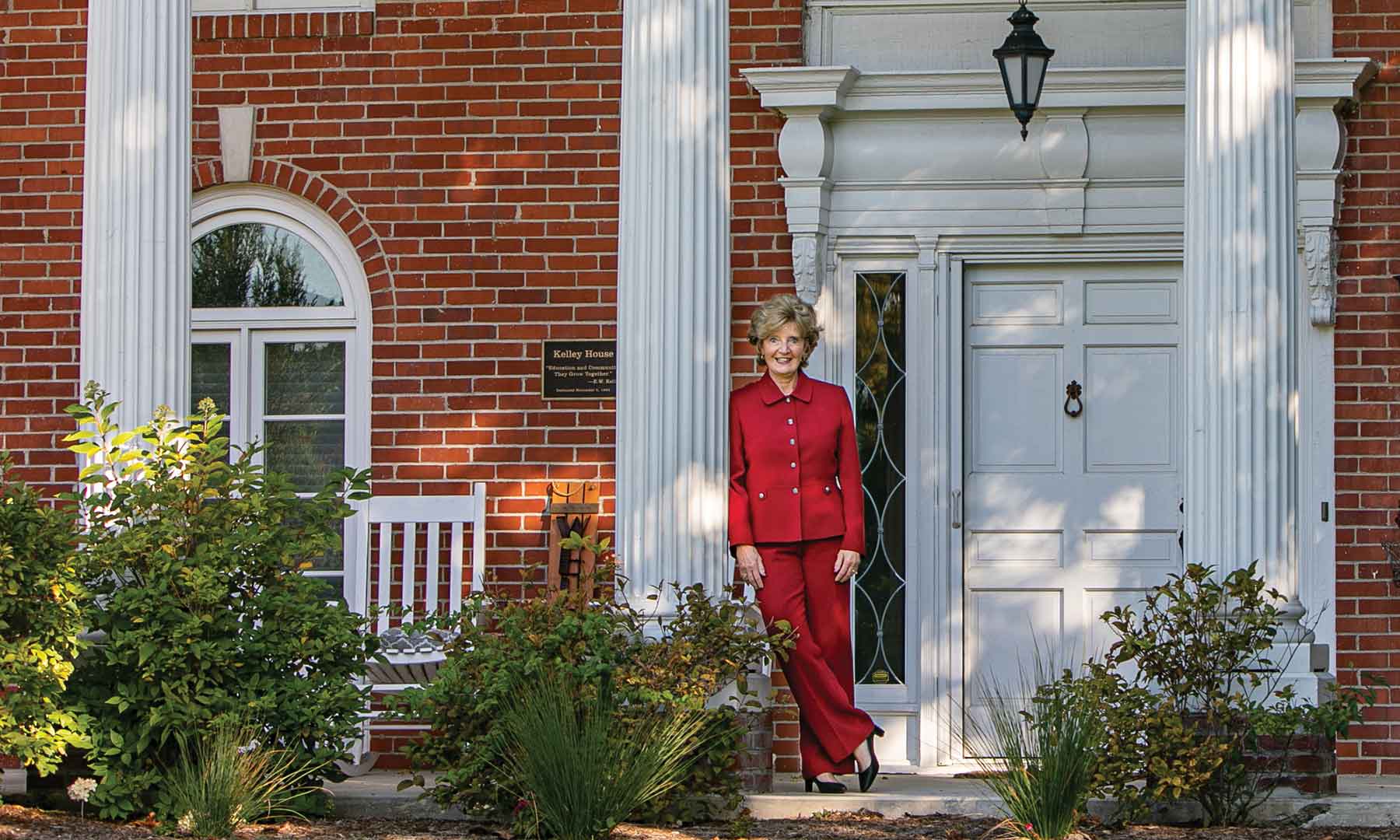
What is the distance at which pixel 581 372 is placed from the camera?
9211 mm

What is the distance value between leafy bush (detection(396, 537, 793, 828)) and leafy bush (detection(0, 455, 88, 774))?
114cm

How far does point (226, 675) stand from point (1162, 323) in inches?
189

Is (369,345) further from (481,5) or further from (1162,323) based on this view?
(1162,323)

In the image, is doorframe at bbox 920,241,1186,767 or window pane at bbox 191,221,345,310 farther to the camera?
window pane at bbox 191,221,345,310

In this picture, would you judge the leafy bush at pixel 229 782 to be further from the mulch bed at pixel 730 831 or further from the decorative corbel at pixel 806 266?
the decorative corbel at pixel 806 266

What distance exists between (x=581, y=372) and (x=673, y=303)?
93.0 inches

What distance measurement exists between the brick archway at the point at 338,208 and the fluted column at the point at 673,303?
2665 millimetres

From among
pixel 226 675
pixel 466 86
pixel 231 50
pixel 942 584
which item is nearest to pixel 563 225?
pixel 466 86

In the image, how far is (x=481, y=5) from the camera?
30.8ft

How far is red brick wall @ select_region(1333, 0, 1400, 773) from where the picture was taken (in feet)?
28.1

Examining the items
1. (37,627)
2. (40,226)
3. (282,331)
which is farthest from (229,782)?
(40,226)

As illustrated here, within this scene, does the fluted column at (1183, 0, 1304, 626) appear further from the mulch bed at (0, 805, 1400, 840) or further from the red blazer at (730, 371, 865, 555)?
the red blazer at (730, 371, 865, 555)

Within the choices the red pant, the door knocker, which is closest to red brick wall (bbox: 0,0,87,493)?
the red pant

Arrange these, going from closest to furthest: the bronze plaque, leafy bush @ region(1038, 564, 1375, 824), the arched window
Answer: leafy bush @ region(1038, 564, 1375, 824) → the bronze plaque → the arched window
